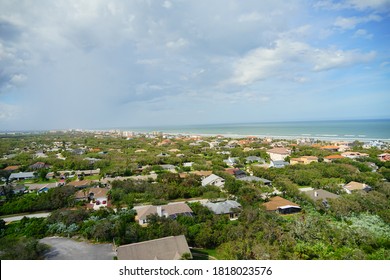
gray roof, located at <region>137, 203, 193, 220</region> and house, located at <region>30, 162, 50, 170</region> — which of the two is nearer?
gray roof, located at <region>137, 203, 193, 220</region>

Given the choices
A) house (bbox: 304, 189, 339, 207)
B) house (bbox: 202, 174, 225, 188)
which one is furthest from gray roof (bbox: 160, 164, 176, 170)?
house (bbox: 304, 189, 339, 207)

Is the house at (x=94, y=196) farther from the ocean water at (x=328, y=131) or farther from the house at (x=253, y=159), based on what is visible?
the ocean water at (x=328, y=131)

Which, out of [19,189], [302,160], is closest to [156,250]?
[19,189]

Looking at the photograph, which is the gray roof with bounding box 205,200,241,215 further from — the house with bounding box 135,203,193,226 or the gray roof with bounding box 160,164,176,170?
the gray roof with bounding box 160,164,176,170

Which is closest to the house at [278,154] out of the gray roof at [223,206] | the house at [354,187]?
the house at [354,187]

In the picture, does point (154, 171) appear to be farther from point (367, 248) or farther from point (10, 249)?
point (367, 248)
